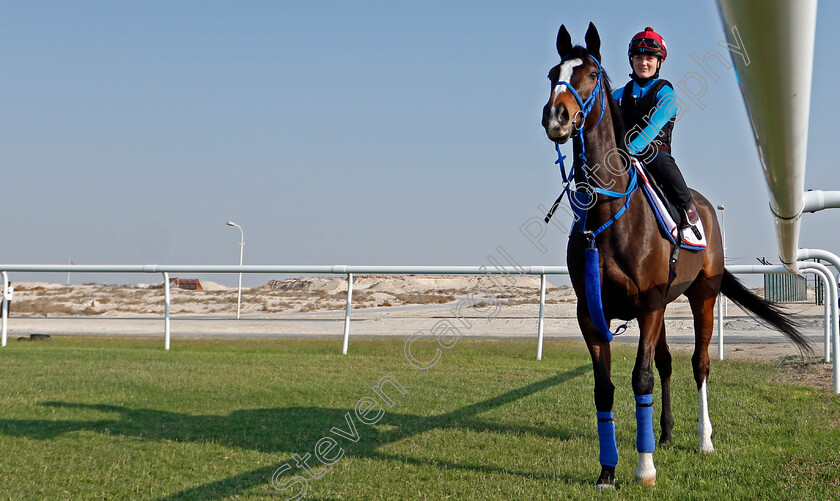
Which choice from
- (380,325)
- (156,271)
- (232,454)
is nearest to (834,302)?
(232,454)

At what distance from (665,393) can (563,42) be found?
2.89 m


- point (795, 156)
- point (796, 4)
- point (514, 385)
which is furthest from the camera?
point (514, 385)

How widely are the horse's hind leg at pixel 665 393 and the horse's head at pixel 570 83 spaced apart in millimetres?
1998

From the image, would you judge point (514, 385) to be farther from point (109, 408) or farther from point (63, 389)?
point (63, 389)

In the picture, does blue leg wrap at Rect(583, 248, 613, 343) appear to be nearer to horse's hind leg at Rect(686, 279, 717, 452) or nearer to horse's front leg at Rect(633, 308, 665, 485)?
horse's front leg at Rect(633, 308, 665, 485)

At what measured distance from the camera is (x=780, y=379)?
26.6ft

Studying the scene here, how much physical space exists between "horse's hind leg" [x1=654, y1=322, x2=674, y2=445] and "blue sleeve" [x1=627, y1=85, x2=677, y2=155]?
136 centimetres

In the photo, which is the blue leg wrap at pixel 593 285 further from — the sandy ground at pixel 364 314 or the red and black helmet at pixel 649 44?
the sandy ground at pixel 364 314

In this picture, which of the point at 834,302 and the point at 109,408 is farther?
the point at 834,302

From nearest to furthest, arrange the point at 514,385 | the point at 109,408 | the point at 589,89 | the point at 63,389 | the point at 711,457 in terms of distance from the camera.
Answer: the point at 589,89 < the point at 711,457 < the point at 109,408 < the point at 63,389 < the point at 514,385

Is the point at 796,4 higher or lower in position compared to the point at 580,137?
lower

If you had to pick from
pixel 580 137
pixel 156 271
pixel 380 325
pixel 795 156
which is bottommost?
pixel 380 325

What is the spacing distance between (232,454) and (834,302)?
22.8 feet

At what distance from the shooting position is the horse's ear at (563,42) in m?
3.95
